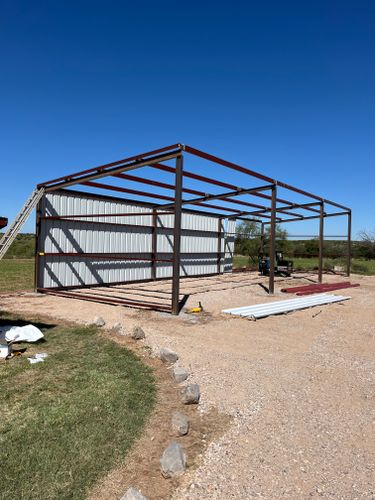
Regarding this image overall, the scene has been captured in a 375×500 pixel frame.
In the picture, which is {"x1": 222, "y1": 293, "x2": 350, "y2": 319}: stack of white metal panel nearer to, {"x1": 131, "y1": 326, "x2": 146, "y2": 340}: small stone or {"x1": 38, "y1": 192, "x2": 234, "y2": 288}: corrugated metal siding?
{"x1": 131, "y1": 326, "x2": 146, "y2": 340}: small stone

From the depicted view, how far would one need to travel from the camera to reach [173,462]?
2.52 metres

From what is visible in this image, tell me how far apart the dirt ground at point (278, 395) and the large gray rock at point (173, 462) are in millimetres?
75

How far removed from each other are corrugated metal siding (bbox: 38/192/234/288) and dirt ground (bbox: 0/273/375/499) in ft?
11.8

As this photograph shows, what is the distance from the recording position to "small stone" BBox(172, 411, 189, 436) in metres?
3.04

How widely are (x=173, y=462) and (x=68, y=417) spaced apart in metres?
1.20

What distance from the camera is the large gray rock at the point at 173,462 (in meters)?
2.48

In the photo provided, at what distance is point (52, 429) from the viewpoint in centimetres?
302

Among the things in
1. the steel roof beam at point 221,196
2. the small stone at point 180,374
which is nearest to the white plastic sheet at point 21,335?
the small stone at point 180,374

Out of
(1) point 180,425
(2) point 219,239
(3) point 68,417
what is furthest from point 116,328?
(2) point 219,239

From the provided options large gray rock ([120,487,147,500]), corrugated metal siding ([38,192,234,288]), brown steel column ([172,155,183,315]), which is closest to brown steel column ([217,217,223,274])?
corrugated metal siding ([38,192,234,288])

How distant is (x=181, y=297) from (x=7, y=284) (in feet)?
22.6

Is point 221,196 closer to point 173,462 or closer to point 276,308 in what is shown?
point 276,308

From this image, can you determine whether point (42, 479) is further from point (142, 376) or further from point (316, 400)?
point (316, 400)

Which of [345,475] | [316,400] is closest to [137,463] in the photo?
[345,475]
